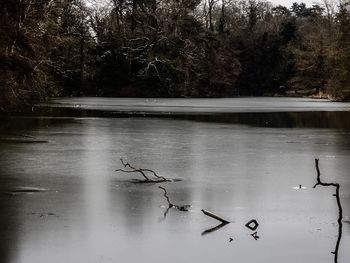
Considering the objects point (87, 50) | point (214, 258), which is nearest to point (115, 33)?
point (87, 50)

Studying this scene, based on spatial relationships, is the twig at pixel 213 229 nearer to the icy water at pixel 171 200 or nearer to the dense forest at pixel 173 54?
the icy water at pixel 171 200

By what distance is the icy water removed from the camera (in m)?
6.08

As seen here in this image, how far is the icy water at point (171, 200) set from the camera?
20.0 ft

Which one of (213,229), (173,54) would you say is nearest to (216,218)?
(213,229)

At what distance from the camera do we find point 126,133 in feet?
65.2

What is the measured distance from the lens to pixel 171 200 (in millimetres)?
8562

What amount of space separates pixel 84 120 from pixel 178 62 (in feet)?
116

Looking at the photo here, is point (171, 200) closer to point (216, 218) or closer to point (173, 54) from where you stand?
point (216, 218)

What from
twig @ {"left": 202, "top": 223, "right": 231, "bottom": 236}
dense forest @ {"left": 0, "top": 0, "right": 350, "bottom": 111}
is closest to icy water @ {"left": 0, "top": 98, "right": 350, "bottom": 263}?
twig @ {"left": 202, "top": 223, "right": 231, "bottom": 236}

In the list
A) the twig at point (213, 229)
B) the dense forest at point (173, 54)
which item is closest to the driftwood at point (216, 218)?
the twig at point (213, 229)

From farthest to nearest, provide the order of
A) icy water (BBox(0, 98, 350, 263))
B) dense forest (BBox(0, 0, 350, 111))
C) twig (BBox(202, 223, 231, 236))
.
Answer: dense forest (BBox(0, 0, 350, 111)), twig (BBox(202, 223, 231, 236)), icy water (BBox(0, 98, 350, 263))

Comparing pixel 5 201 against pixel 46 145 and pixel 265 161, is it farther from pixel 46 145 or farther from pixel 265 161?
pixel 46 145

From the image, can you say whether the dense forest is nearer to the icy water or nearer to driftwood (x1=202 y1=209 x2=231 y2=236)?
the icy water

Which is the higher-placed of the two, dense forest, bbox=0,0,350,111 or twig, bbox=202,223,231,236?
dense forest, bbox=0,0,350,111
